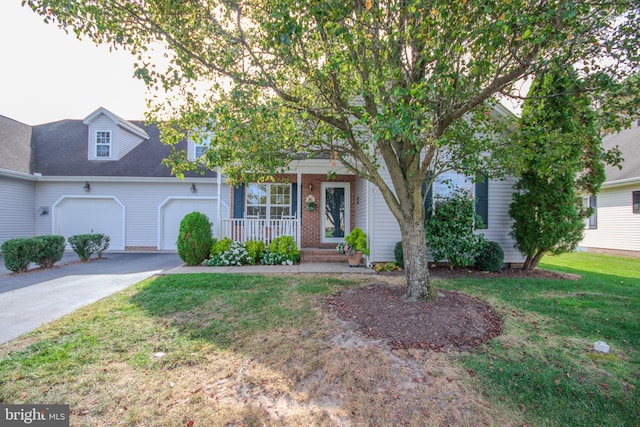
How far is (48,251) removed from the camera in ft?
26.9

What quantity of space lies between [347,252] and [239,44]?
576 centimetres

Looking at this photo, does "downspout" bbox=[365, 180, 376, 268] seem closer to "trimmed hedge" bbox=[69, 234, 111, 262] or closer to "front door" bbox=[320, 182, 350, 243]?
"front door" bbox=[320, 182, 350, 243]

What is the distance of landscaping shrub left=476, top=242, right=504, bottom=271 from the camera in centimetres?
788

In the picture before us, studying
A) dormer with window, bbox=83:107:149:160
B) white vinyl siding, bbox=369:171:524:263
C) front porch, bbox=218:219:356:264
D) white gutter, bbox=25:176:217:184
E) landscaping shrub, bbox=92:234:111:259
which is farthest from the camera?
dormer with window, bbox=83:107:149:160

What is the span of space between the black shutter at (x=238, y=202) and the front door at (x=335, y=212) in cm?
285

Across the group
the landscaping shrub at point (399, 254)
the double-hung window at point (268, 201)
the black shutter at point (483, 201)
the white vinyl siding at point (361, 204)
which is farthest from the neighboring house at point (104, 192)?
the black shutter at point (483, 201)

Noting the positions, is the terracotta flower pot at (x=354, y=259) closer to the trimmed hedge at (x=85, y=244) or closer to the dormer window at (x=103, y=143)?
the trimmed hedge at (x=85, y=244)

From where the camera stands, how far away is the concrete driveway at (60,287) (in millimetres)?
4324

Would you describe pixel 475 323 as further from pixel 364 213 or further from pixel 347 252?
pixel 364 213

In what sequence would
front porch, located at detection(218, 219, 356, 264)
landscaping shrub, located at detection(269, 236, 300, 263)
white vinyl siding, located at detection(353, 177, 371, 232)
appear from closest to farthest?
landscaping shrub, located at detection(269, 236, 300, 263), white vinyl siding, located at detection(353, 177, 371, 232), front porch, located at detection(218, 219, 356, 264)

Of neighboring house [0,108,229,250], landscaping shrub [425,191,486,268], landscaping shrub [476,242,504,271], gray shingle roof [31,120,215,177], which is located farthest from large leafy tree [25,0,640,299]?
gray shingle roof [31,120,215,177]

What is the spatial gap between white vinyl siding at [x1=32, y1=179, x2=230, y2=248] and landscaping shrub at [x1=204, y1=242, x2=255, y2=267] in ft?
12.7

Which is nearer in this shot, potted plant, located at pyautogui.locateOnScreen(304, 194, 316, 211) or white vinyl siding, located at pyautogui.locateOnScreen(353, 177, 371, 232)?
white vinyl siding, located at pyautogui.locateOnScreen(353, 177, 371, 232)

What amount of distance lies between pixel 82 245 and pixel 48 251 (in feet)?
4.49
